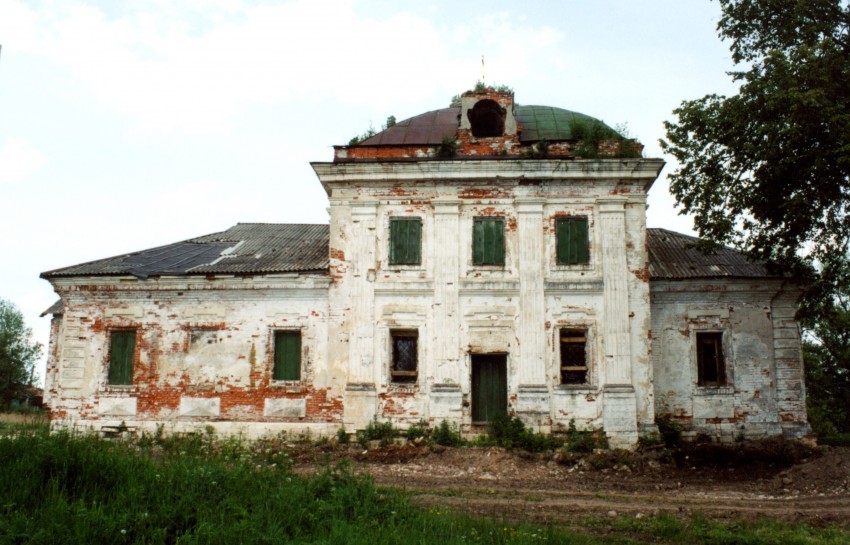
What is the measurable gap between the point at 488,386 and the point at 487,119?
671 cm

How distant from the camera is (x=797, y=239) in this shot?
14.1 metres

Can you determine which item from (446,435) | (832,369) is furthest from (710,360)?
(832,369)

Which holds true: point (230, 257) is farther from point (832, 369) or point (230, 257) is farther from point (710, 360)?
point (832, 369)

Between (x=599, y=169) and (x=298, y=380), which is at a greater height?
(x=599, y=169)

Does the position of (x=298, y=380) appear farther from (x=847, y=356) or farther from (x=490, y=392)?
(x=847, y=356)

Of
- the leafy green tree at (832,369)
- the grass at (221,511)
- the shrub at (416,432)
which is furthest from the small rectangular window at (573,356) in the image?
the leafy green tree at (832,369)

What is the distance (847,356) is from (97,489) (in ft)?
92.6

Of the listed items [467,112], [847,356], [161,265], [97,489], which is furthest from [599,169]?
[847,356]

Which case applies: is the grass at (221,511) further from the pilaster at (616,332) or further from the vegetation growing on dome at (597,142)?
the vegetation growing on dome at (597,142)

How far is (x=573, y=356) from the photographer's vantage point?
15180 millimetres

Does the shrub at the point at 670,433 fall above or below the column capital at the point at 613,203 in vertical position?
below

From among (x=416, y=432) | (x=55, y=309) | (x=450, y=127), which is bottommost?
(x=416, y=432)

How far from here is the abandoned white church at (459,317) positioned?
15.0m

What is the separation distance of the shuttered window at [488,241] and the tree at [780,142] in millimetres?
3944
